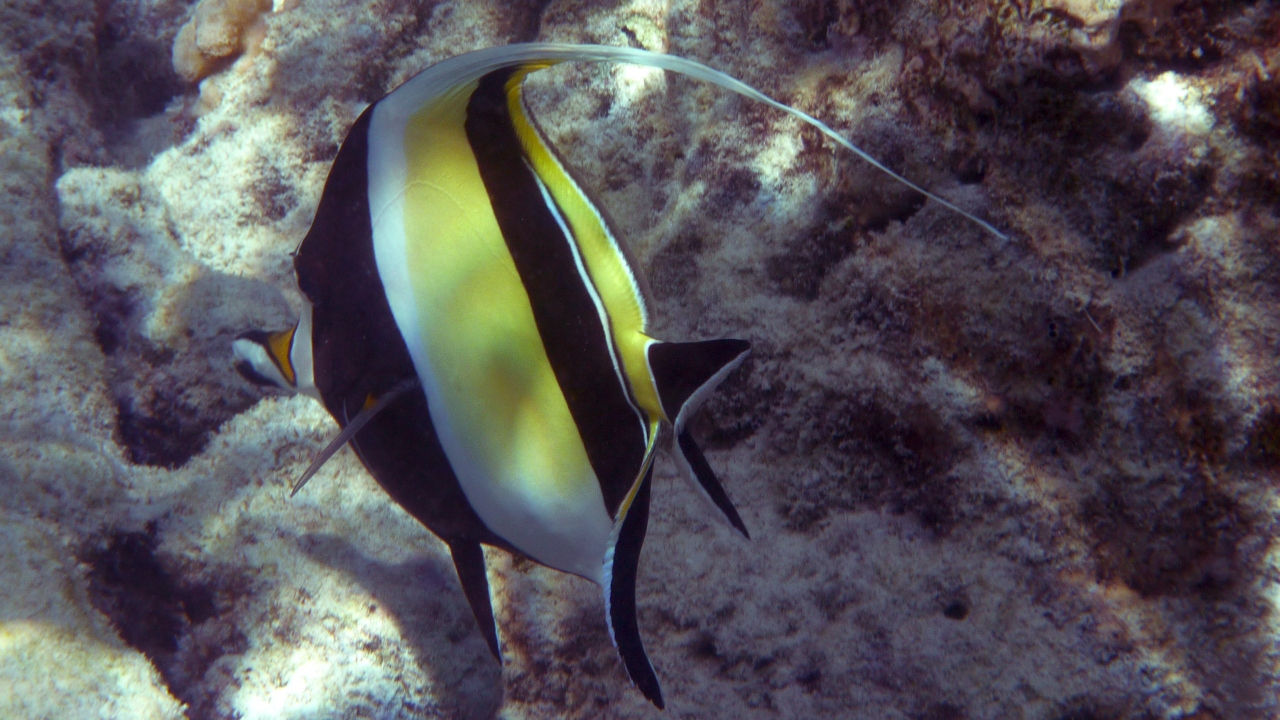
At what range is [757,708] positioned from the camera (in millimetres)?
1454

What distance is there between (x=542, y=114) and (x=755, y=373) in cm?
103

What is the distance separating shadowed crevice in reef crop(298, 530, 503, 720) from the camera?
1760 millimetres

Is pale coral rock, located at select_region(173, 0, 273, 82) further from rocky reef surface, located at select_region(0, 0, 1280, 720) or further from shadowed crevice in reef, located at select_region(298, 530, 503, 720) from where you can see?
shadowed crevice in reef, located at select_region(298, 530, 503, 720)

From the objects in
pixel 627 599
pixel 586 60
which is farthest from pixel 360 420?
pixel 586 60

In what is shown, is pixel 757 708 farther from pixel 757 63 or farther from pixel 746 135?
pixel 757 63

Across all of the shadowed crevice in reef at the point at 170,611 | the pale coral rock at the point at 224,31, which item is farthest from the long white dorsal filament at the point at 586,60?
the pale coral rock at the point at 224,31

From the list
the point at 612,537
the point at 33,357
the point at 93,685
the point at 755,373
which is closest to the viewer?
the point at 612,537

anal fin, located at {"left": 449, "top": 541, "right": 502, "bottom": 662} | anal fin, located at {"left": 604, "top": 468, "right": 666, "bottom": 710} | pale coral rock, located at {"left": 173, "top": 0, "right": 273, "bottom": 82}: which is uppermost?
pale coral rock, located at {"left": 173, "top": 0, "right": 273, "bottom": 82}

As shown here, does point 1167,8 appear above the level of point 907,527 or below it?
above

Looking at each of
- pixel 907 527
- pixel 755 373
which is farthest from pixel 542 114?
pixel 907 527

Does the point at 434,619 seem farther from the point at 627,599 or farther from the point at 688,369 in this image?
the point at 688,369

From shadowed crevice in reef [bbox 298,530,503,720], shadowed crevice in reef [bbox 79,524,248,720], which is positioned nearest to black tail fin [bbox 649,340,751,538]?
shadowed crevice in reef [bbox 298,530,503,720]

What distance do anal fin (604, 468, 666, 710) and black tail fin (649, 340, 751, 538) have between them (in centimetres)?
8

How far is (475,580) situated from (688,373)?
72 cm
